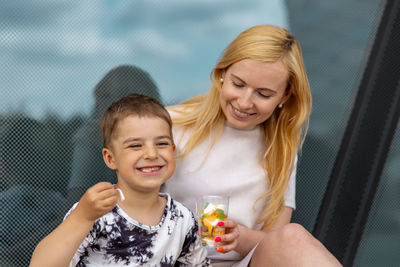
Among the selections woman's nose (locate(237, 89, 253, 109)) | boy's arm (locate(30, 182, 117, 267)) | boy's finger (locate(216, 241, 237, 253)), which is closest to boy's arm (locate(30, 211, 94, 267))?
boy's arm (locate(30, 182, 117, 267))

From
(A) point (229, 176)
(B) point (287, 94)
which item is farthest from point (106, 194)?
(B) point (287, 94)

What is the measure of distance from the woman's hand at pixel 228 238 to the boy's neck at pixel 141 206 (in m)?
0.19

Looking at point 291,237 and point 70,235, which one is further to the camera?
point 291,237

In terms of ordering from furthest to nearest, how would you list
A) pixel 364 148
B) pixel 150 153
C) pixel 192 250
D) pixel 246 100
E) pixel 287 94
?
pixel 364 148
pixel 287 94
pixel 246 100
pixel 192 250
pixel 150 153

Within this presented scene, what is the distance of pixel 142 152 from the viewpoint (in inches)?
65.9

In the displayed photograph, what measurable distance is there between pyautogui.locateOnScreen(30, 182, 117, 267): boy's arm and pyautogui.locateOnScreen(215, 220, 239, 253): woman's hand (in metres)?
0.37

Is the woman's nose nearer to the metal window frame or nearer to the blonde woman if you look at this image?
the blonde woman

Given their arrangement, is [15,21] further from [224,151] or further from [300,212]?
[300,212]

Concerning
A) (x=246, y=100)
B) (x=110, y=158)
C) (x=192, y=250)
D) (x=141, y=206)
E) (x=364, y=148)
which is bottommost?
(x=192, y=250)

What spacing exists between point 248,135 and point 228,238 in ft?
1.65

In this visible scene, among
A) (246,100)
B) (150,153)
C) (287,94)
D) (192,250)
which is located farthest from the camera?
(287,94)

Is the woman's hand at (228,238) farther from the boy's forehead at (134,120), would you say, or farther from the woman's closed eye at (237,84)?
the woman's closed eye at (237,84)

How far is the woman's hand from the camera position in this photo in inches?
67.8

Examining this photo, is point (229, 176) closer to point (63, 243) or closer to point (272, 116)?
point (272, 116)
